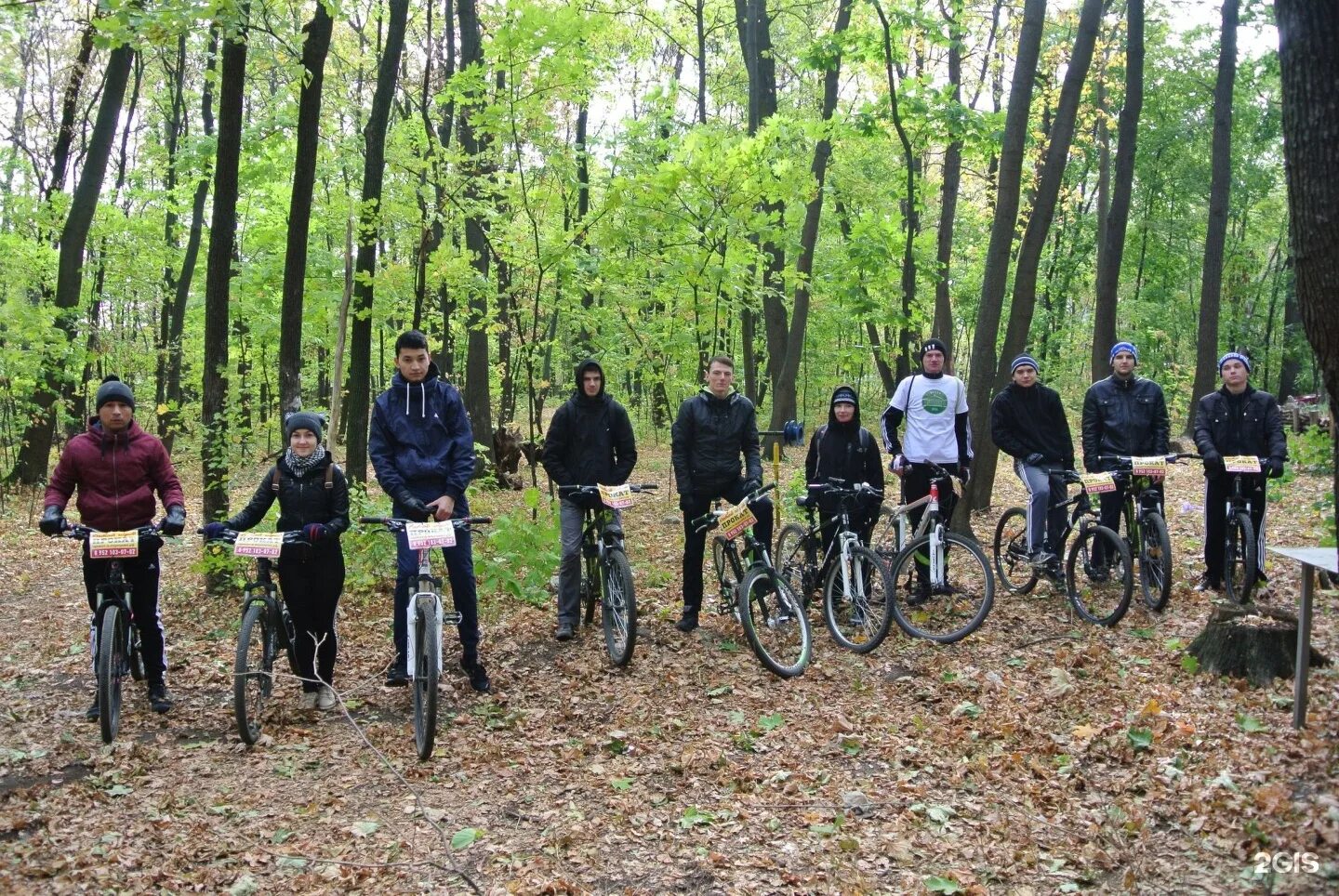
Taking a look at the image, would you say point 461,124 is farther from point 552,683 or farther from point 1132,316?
point 1132,316

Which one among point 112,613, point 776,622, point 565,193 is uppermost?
point 565,193

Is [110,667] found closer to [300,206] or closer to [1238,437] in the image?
[300,206]

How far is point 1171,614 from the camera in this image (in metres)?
6.77

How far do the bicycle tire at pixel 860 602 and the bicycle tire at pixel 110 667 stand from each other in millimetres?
4578

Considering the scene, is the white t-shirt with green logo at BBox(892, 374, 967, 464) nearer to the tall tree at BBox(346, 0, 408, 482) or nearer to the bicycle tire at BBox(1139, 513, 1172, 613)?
the bicycle tire at BBox(1139, 513, 1172, 613)

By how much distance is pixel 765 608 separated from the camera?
6254 millimetres

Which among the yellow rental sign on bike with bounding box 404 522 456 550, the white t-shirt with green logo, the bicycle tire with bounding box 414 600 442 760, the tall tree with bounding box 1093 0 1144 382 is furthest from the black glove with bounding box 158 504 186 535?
the tall tree with bounding box 1093 0 1144 382

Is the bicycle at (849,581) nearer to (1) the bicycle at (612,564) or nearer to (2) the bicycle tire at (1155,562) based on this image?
(1) the bicycle at (612,564)

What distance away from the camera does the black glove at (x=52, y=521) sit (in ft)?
16.8

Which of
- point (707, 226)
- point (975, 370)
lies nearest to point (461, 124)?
point (707, 226)

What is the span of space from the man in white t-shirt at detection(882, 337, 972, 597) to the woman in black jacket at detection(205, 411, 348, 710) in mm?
4219

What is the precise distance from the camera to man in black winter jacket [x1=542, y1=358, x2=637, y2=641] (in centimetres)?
683

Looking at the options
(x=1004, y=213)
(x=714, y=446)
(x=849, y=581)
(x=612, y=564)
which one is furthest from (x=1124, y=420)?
(x=612, y=564)

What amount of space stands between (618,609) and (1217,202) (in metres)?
15.7
